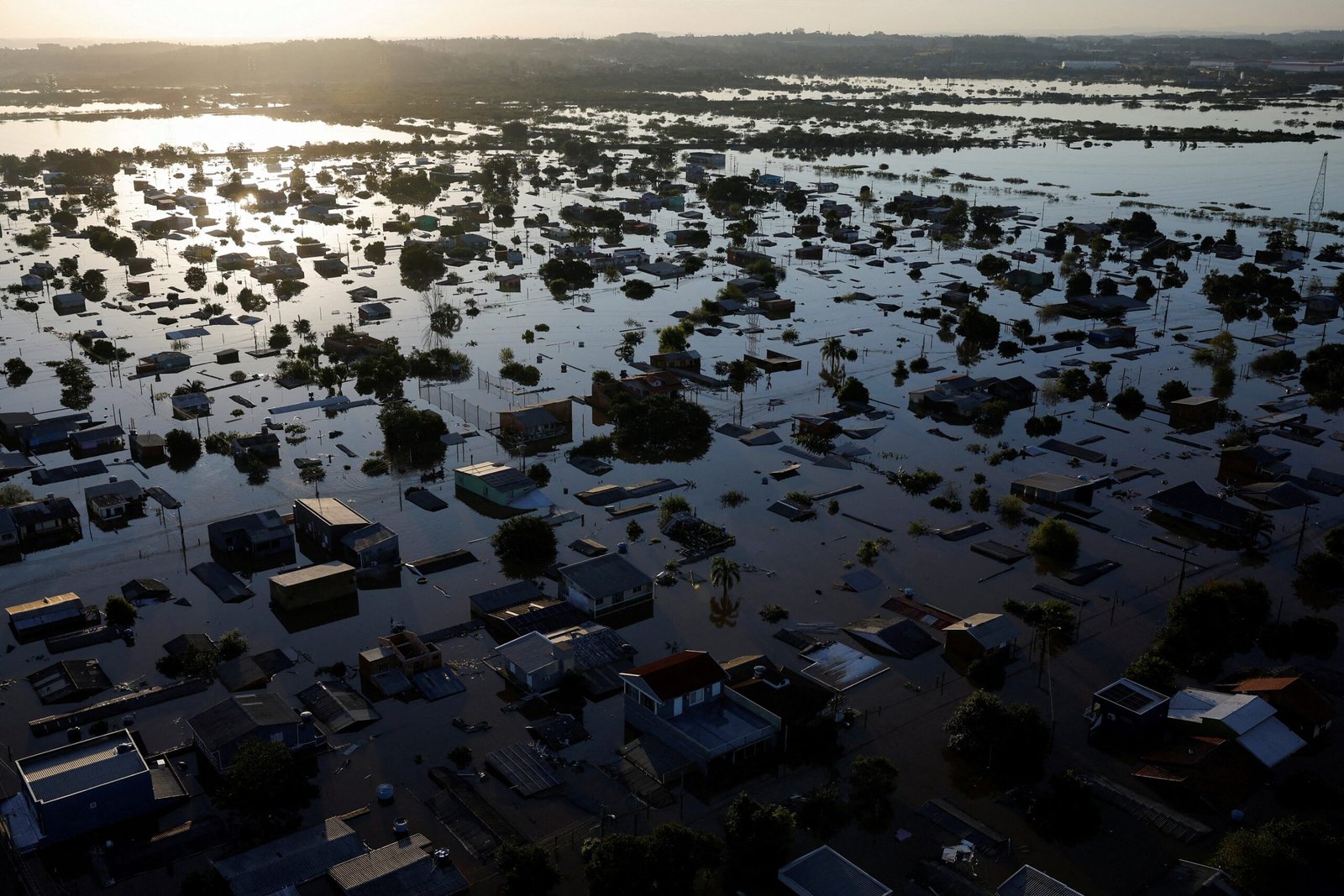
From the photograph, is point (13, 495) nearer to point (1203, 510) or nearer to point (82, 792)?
point (82, 792)

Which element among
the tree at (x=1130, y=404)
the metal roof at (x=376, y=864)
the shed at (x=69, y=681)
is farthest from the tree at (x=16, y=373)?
the tree at (x=1130, y=404)

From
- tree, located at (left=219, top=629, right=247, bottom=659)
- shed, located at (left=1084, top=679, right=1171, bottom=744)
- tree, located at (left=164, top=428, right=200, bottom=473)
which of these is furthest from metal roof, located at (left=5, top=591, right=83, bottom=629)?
shed, located at (left=1084, top=679, right=1171, bottom=744)

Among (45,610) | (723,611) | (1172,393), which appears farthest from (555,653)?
(1172,393)

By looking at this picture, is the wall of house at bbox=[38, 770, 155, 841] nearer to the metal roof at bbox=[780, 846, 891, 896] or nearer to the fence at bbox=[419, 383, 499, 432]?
the metal roof at bbox=[780, 846, 891, 896]

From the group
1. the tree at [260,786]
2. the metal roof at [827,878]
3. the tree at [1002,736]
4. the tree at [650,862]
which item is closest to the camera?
the tree at [650,862]

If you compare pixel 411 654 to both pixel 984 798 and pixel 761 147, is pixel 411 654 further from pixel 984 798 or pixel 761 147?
pixel 761 147

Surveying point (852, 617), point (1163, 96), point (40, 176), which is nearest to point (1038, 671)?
point (852, 617)

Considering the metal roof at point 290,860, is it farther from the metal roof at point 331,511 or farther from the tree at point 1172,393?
the tree at point 1172,393
